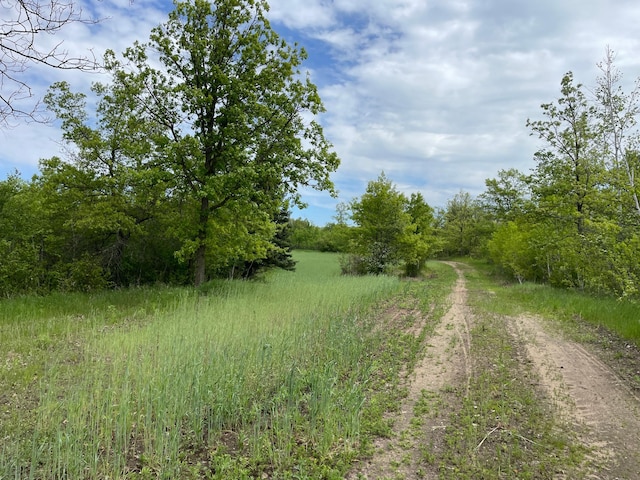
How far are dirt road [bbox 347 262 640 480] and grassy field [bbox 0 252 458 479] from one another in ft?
1.21

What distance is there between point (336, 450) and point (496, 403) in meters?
2.45

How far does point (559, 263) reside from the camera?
1814cm

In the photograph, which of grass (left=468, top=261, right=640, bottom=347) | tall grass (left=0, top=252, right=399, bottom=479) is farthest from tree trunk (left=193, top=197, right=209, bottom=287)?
grass (left=468, top=261, right=640, bottom=347)

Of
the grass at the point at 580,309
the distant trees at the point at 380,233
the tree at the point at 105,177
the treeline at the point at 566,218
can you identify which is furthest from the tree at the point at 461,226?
the tree at the point at 105,177

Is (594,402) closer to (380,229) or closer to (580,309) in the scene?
(580,309)

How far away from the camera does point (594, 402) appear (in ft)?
17.4

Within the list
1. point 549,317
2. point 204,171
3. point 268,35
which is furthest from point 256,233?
point 549,317

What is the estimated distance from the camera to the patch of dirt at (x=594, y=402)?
3.88m

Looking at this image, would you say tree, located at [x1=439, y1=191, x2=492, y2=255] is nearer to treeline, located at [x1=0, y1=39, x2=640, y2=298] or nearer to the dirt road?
treeline, located at [x1=0, y1=39, x2=640, y2=298]

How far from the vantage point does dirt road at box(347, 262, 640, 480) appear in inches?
145

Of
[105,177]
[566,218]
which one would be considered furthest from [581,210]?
[105,177]

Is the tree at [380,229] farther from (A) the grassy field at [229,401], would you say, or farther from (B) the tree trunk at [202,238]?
(A) the grassy field at [229,401]

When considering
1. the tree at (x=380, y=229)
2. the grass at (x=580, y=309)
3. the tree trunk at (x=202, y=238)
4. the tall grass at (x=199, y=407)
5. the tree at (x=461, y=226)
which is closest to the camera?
the tall grass at (x=199, y=407)

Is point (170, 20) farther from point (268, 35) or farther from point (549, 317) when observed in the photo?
point (549, 317)
